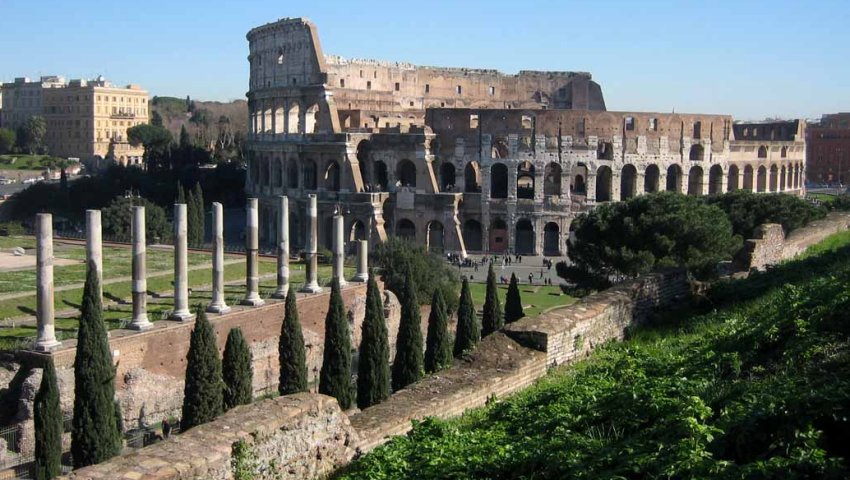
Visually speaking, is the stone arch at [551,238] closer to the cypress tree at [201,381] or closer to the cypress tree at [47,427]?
the cypress tree at [201,381]

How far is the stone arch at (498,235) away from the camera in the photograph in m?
48.8

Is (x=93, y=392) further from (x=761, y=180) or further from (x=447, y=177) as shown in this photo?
(x=761, y=180)

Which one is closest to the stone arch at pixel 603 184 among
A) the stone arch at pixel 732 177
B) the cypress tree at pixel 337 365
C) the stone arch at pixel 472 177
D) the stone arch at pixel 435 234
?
the stone arch at pixel 472 177

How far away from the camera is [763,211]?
34.7 m

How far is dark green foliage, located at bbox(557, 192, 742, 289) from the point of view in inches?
1029

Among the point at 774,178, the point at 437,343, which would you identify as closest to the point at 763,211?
the point at 437,343

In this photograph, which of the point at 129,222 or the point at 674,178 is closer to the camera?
the point at 129,222

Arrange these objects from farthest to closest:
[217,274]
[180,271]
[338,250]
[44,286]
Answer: [338,250] → [217,274] → [180,271] → [44,286]

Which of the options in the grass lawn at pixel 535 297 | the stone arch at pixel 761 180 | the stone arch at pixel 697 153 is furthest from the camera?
the stone arch at pixel 761 180

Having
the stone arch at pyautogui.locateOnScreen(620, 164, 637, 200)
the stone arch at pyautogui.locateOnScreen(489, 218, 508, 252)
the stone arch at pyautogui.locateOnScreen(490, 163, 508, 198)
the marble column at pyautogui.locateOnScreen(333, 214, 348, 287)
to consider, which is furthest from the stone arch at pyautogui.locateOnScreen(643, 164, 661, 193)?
the marble column at pyautogui.locateOnScreen(333, 214, 348, 287)

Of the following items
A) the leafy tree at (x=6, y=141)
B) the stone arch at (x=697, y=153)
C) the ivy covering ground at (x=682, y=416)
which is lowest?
the ivy covering ground at (x=682, y=416)

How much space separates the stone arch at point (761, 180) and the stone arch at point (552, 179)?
12.1 meters

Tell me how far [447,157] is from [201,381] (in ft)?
109

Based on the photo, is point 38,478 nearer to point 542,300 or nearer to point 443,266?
point 443,266
